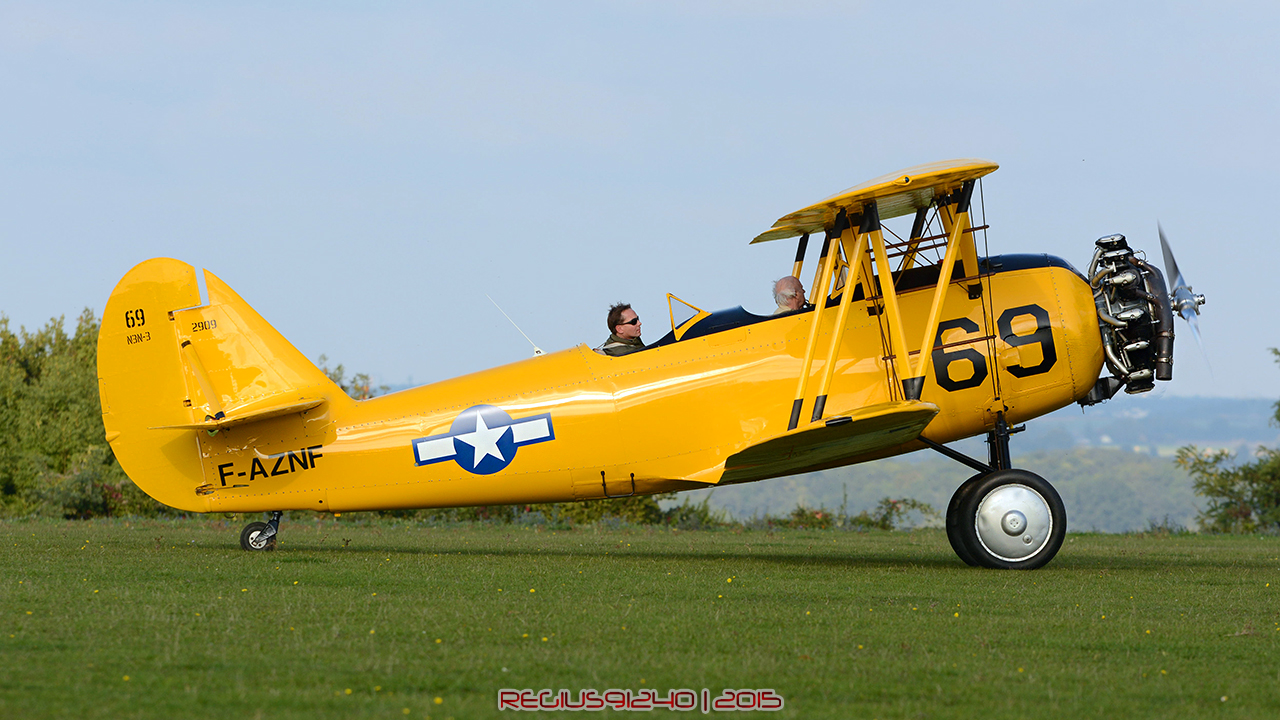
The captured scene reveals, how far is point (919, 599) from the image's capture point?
23.2ft

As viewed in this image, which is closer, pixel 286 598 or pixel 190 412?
pixel 286 598

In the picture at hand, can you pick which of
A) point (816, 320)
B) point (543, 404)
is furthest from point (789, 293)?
point (543, 404)

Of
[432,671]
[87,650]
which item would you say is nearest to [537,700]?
[432,671]

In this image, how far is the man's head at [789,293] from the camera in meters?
9.47

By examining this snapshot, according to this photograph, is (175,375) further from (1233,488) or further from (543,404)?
(1233,488)

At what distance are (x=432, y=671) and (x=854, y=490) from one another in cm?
15673

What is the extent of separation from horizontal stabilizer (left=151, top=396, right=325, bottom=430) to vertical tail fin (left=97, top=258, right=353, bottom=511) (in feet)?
0.18

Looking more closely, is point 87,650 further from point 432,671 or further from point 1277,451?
point 1277,451

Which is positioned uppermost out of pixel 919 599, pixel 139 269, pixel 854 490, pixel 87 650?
pixel 139 269

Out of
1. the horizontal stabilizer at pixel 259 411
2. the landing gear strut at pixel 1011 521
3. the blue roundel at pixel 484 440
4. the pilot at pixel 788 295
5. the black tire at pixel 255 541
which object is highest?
the pilot at pixel 788 295

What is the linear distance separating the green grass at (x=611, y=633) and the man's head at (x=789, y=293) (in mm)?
2295

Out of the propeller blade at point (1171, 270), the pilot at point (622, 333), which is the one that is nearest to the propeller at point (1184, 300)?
the propeller blade at point (1171, 270)

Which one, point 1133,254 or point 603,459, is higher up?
point 1133,254

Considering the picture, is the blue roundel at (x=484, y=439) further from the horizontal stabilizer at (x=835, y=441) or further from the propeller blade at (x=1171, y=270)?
the propeller blade at (x=1171, y=270)
